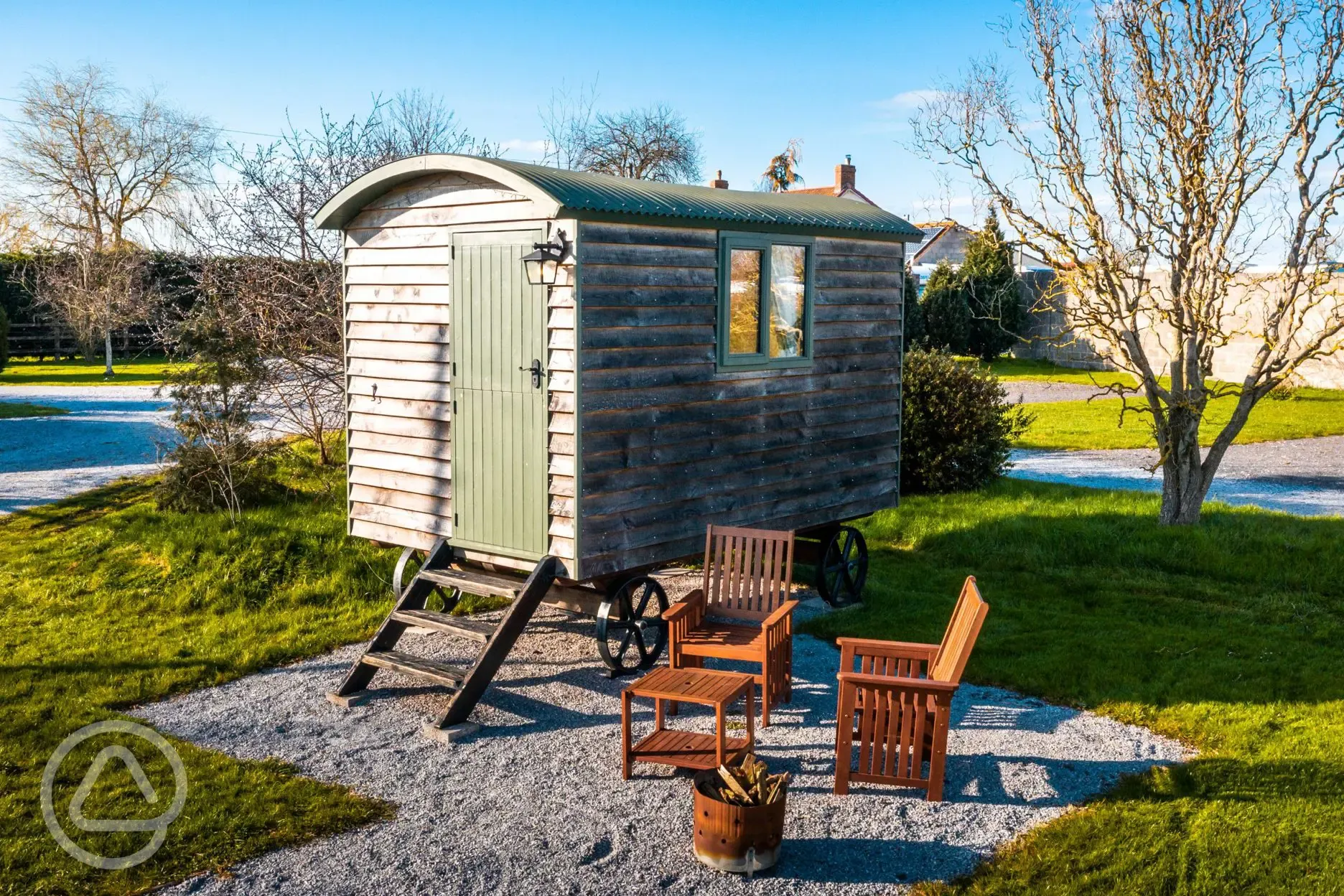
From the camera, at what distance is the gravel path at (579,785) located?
502cm

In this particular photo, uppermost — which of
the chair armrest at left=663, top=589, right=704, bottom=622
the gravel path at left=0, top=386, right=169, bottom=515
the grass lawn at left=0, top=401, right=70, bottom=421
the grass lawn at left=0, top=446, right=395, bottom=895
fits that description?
the chair armrest at left=663, top=589, right=704, bottom=622

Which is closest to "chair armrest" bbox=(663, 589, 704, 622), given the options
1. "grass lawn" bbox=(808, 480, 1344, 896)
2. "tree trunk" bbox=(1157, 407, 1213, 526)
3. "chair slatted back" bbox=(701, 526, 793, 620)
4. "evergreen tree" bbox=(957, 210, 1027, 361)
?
"chair slatted back" bbox=(701, 526, 793, 620)

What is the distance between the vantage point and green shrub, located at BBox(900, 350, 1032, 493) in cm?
1368

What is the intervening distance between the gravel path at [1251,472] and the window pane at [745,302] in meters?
7.37

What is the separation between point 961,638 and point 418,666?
3.34 meters

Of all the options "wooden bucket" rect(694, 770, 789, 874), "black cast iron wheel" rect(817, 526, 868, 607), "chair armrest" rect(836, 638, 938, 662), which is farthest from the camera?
"black cast iron wheel" rect(817, 526, 868, 607)

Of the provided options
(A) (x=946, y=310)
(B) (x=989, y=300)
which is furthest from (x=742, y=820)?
(A) (x=946, y=310)

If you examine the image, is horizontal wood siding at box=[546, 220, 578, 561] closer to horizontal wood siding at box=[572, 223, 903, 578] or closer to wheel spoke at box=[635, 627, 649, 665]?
horizontal wood siding at box=[572, 223, 903, 578]

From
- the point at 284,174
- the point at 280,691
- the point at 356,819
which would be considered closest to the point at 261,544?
the point at 280,691

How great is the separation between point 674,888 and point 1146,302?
19.6 meters

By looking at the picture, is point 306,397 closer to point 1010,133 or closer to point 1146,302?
point 1010,133

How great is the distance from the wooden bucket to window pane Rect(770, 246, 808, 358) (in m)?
4.43

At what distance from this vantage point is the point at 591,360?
287 inches

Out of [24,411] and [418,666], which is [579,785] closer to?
[418,666]
